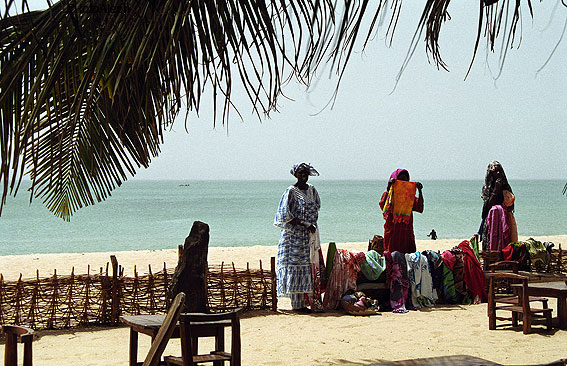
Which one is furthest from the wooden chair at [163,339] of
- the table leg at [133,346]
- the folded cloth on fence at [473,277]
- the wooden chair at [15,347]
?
the folded cloth on fence at [473,277]

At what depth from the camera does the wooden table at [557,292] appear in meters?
6.66

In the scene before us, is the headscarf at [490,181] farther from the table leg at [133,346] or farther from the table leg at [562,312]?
the table leg at [133,346]

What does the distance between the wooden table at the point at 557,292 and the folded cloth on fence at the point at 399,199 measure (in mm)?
2369

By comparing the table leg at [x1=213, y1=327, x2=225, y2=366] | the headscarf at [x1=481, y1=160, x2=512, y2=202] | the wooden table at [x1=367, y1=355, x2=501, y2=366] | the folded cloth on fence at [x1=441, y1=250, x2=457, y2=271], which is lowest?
the table leg at [x1=213, y1=327, x2=225, y2=366]

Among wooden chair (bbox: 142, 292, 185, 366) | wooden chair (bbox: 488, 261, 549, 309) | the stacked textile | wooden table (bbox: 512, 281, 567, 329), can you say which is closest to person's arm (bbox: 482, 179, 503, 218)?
the stacked textile

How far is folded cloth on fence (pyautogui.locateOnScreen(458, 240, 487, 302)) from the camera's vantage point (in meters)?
9.03

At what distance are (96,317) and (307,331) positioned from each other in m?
2.36

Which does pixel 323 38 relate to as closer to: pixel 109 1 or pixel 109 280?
pixel 109 1

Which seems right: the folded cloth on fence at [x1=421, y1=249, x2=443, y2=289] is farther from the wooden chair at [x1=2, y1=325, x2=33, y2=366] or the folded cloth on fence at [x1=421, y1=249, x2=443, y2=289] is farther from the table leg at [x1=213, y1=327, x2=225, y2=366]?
the wooden chair at [x1=2, y1=325, x2=33, y2=366]

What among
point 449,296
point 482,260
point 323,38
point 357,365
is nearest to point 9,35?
point 323,38

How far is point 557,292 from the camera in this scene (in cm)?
666

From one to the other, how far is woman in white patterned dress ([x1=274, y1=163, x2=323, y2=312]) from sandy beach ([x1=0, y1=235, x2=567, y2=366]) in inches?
12.1

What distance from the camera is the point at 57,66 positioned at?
7.89 feet

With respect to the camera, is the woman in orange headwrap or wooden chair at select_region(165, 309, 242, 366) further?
the woman in orange headwrap
